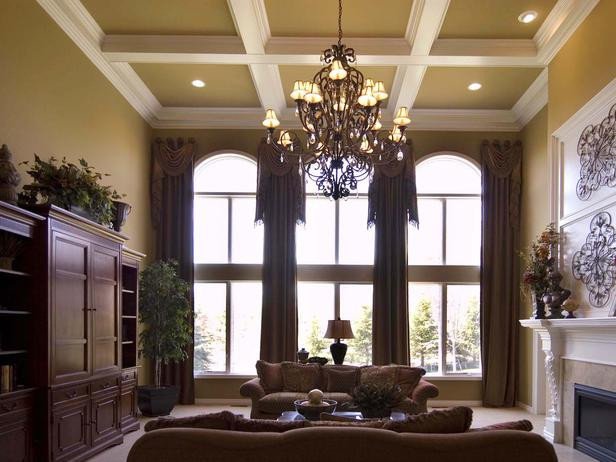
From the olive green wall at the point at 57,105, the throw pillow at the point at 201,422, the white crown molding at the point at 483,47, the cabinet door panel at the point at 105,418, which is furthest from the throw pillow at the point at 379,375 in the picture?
the throw pillow at the point at 201,422

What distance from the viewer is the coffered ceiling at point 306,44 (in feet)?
20.1

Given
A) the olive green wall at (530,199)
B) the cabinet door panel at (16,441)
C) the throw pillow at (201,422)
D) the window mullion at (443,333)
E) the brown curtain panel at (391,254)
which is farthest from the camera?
the window mullion at (443,333)

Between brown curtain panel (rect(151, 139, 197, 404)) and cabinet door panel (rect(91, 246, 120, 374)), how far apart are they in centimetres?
268

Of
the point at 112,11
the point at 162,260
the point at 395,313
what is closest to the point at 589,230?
the point at 395,313

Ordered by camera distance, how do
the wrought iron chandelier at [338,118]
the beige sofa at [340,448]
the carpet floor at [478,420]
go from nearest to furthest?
the beige sofa at [340,448] → the wrought iron chandelier at [338,118] → the carpet floor at [478,420]

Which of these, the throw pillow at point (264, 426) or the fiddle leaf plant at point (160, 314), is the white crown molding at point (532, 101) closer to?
the fiddle leaf plant at point (160, 314)

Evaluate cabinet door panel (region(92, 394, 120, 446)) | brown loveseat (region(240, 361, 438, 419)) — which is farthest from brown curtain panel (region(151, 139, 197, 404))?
cabinet door panel (region(92, 394, 120, 446))

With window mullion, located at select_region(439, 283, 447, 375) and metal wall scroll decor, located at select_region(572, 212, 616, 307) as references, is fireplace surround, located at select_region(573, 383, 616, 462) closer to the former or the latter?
metal wall scroll decor, located at select_region(572, 212, 616, 307)

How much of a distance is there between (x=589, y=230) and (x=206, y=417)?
4.20 meters

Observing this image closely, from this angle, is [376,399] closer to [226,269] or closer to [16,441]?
[16,441]

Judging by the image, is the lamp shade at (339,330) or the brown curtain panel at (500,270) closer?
the lamp shade at (339,330)

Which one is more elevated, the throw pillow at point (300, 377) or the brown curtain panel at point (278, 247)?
the brown curtain panel at point (278, 247)

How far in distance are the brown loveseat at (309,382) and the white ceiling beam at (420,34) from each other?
3669 millimetres

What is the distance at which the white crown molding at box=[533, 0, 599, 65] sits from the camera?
5906 mm
